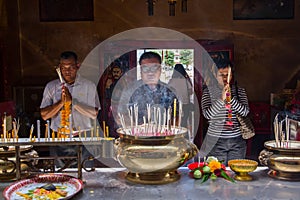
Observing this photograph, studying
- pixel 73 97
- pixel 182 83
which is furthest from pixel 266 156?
pixel 182 83

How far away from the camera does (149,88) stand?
2988mm

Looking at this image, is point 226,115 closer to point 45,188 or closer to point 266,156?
point 266,156

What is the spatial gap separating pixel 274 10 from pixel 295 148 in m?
4.52

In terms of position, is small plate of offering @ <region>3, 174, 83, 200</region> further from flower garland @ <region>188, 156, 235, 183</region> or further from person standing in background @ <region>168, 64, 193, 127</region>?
person standing in background @ <region>168, 64, 193, 127</region>

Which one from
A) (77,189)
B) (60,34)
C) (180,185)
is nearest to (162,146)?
(180,185)

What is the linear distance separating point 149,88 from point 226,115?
0.74 meters

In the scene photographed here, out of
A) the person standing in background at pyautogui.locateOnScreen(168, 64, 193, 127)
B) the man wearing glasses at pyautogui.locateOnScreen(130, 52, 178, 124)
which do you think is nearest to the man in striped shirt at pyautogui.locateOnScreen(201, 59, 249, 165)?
the man wearing glasses at pyautogui.locateOnScreen(130, 52, 178, 124)

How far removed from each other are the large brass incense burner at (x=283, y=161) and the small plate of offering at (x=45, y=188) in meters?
1.00

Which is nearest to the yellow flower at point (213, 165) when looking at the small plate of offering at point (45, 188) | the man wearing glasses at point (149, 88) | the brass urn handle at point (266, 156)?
the brass urn handle at point (266, 156)

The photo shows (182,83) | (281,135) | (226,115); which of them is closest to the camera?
(281,135)

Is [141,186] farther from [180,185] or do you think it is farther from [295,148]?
[295,148]

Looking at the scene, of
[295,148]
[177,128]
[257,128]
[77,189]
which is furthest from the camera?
[257,128]

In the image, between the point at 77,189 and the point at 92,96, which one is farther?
the point at 92,96

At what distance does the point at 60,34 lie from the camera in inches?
241
